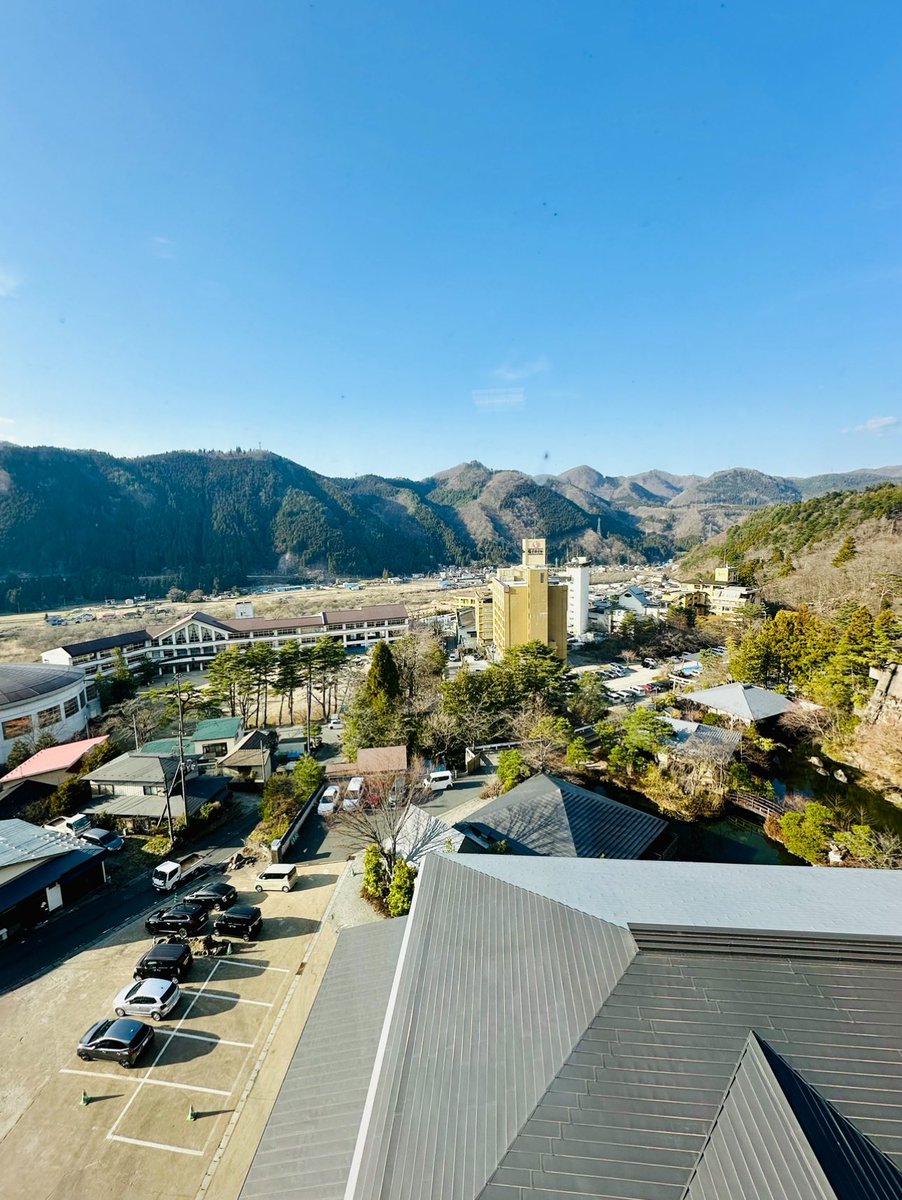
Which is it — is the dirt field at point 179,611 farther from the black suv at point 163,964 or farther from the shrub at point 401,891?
the shrub at point 401,891

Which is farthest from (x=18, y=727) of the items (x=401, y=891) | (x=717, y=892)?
(x=717, y=892)

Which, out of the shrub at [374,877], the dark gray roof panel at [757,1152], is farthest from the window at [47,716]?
the dark gray roof panel at [757,1152]

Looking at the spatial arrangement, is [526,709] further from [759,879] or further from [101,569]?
[101,569]

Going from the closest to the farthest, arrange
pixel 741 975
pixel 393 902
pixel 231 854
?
1. pixel 741 975
2. pixel 393 902
3. pixel 231 854

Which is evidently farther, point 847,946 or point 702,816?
point 702,816

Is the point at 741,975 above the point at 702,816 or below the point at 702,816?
above

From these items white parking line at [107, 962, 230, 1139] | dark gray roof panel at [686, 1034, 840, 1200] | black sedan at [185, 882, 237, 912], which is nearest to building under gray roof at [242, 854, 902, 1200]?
dark gray roof panel at [686, 1034, 840, 1200]

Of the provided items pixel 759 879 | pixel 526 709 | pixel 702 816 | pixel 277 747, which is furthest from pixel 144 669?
pixel 759 879
